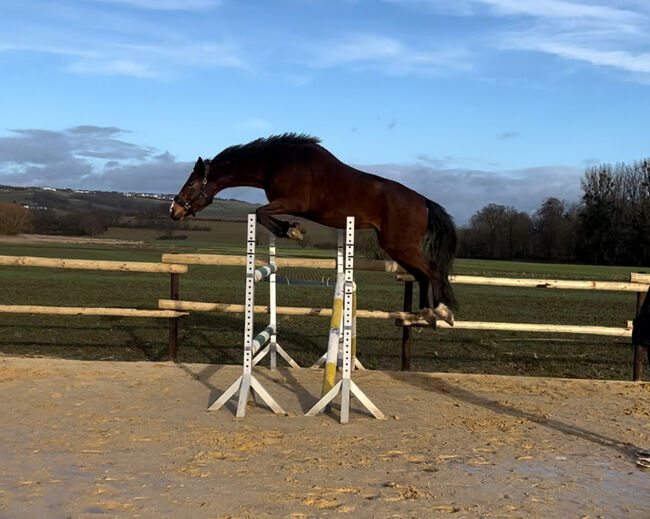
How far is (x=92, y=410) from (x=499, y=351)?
7.11 metres

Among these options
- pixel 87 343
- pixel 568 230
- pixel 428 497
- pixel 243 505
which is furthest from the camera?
pixel 568 230

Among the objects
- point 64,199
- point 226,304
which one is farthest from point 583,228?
point 226,304

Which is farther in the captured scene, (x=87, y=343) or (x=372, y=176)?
(x=87, y=343)

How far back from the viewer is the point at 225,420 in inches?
201

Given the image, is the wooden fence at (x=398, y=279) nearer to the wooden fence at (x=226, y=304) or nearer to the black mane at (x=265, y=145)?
the wooden fence at (x=226, y=304)

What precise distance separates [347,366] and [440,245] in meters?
1.61

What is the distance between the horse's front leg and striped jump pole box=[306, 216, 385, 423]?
→ 60 centimetres

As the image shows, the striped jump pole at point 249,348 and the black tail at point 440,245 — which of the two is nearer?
the striped jump pole at point 249,348

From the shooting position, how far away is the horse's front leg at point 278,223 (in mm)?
5660

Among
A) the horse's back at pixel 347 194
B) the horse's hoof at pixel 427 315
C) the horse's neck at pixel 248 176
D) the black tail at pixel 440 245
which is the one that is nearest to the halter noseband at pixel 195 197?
the horse's neck at pixel 248 176

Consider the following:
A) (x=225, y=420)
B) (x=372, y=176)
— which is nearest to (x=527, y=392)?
(x=372, y=176)

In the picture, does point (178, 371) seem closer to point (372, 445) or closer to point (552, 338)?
point (372, 445)

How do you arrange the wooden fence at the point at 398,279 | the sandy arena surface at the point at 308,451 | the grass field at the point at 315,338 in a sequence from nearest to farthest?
the sandy arena surface at the point at 308,451 < the wooden fence at the point at 398,279 < the grass field at the point at 315,338

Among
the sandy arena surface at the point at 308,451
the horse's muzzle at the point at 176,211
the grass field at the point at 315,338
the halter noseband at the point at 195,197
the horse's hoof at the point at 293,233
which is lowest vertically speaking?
the grass field at the point at 315,338
